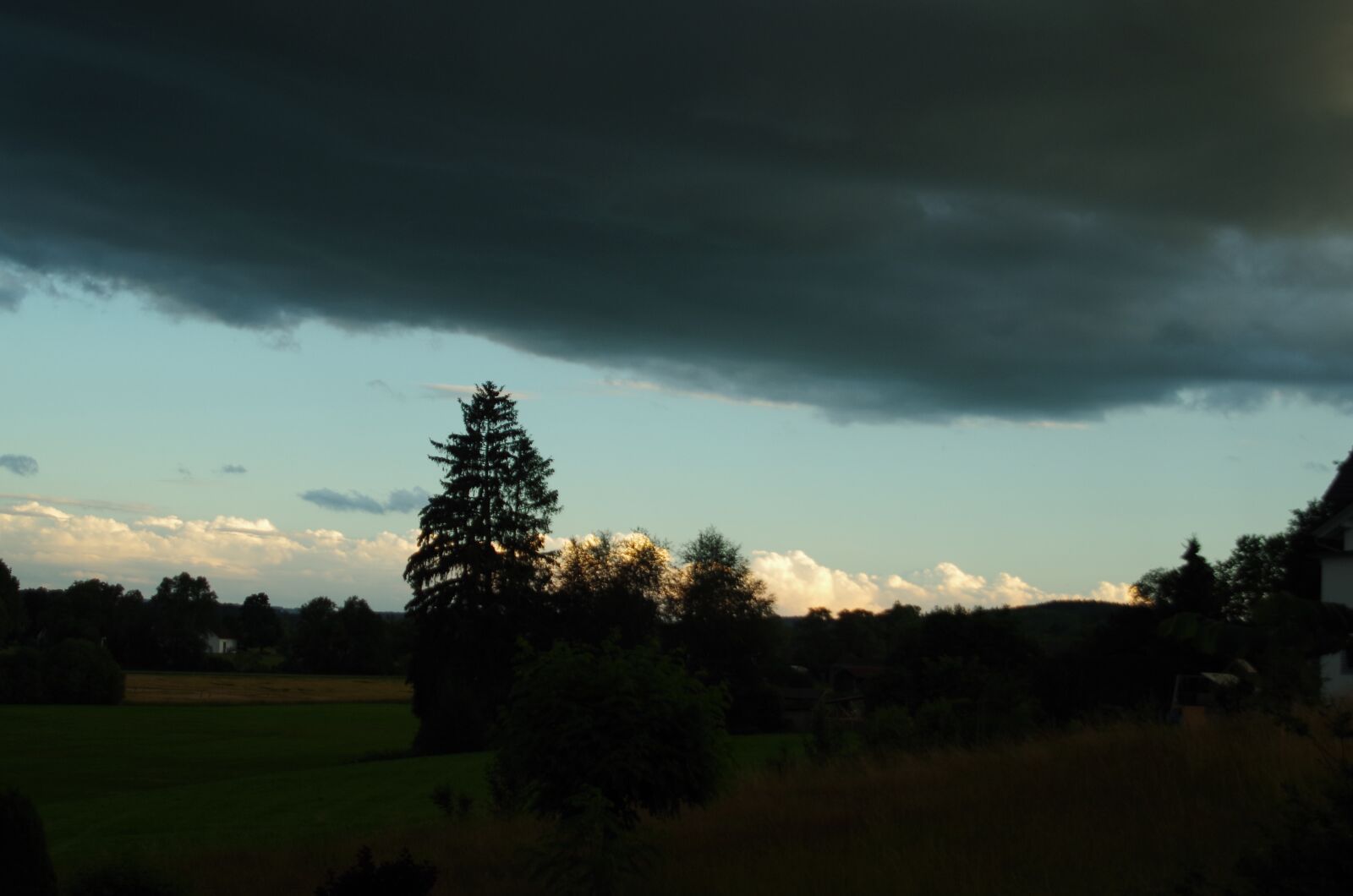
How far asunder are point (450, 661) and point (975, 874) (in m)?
49.7

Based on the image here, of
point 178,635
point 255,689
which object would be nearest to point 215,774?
point 255,689

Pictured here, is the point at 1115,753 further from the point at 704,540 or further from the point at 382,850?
the point at 704,540

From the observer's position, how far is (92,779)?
5000cm

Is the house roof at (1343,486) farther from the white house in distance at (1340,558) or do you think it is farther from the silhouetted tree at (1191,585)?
the silhouetted tree at (1191,585)

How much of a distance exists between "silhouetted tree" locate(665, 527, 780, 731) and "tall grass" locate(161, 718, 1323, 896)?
58813 mm

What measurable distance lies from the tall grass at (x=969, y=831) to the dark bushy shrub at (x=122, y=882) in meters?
2.71

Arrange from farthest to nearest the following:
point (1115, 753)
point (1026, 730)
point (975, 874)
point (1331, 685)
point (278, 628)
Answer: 1. point (278, 628)
2. point (1331, 685)
3. point (1026, 730)
4. point (1115, 753)
5. point (975, 874)

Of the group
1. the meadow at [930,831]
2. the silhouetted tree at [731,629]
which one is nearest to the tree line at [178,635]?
the silhouetted tree at [731,629]

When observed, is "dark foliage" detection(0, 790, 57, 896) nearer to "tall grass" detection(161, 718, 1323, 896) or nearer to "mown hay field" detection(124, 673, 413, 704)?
"tall grass" detection(161, 718, 1323, 896)

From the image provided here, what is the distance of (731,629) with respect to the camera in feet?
270

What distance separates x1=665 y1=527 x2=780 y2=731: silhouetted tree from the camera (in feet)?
261

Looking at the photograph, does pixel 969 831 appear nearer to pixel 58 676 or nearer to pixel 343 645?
pixel 58 676

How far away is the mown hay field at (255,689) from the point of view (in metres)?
99.8

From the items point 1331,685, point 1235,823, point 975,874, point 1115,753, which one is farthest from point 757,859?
point 1331,685
